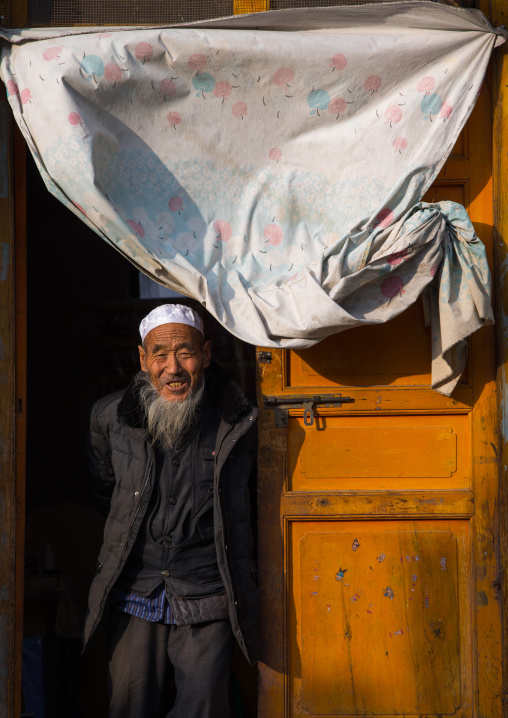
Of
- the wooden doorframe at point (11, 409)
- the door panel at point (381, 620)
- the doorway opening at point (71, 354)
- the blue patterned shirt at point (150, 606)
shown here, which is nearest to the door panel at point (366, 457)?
the door panel at point (381, 620)

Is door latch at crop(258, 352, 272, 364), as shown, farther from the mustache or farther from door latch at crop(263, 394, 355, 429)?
the mustache

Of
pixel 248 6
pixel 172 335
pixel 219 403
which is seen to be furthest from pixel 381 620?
pixel 248 6

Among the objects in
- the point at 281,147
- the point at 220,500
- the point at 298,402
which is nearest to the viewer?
the point at 220,500

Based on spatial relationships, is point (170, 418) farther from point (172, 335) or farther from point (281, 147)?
point (281, 147)

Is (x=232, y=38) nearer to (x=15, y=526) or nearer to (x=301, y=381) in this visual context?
(x=301, y=381)

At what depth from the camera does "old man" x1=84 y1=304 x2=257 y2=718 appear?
2797 mm

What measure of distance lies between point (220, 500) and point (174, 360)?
619mm

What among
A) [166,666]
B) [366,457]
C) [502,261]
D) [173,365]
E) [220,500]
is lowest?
[166,666]

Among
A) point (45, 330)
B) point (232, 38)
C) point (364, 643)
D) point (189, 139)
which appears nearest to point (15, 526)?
point (364, 643)

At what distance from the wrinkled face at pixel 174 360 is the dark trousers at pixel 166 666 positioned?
94 cm

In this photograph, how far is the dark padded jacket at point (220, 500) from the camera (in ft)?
9.21

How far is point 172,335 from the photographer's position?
118 inches

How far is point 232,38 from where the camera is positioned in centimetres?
288

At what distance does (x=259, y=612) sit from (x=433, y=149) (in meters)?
2.08
